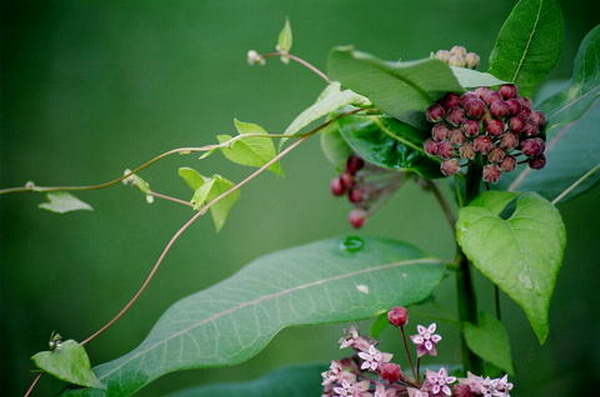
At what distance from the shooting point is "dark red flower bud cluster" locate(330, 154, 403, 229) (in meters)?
0.78

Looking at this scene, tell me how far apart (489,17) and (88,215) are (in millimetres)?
1255

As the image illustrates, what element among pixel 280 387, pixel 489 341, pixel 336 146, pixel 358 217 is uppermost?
pixel 336 146

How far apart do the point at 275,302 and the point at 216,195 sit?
13cm

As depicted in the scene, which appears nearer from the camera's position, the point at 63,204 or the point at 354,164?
the point at 63,204

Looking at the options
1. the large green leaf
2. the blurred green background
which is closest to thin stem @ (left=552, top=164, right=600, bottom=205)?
the large green leaf

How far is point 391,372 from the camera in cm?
56

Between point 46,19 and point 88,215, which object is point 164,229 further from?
point 46,19

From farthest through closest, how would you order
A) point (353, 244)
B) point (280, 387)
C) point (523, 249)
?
point (280, 387) < point (353, 244) < point (523, 249)

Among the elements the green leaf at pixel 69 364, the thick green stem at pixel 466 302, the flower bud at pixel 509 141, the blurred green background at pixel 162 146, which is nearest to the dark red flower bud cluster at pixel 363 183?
the thick green stem at pixel 466 302

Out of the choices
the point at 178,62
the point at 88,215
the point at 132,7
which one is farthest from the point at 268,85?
the point at 88,215

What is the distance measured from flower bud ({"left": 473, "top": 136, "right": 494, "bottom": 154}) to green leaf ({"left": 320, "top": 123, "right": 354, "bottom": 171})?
0.76ft

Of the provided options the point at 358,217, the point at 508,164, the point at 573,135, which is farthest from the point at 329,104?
the point at 573,135

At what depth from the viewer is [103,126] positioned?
1752 millimetres

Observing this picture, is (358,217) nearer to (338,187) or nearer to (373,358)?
(338,187)
